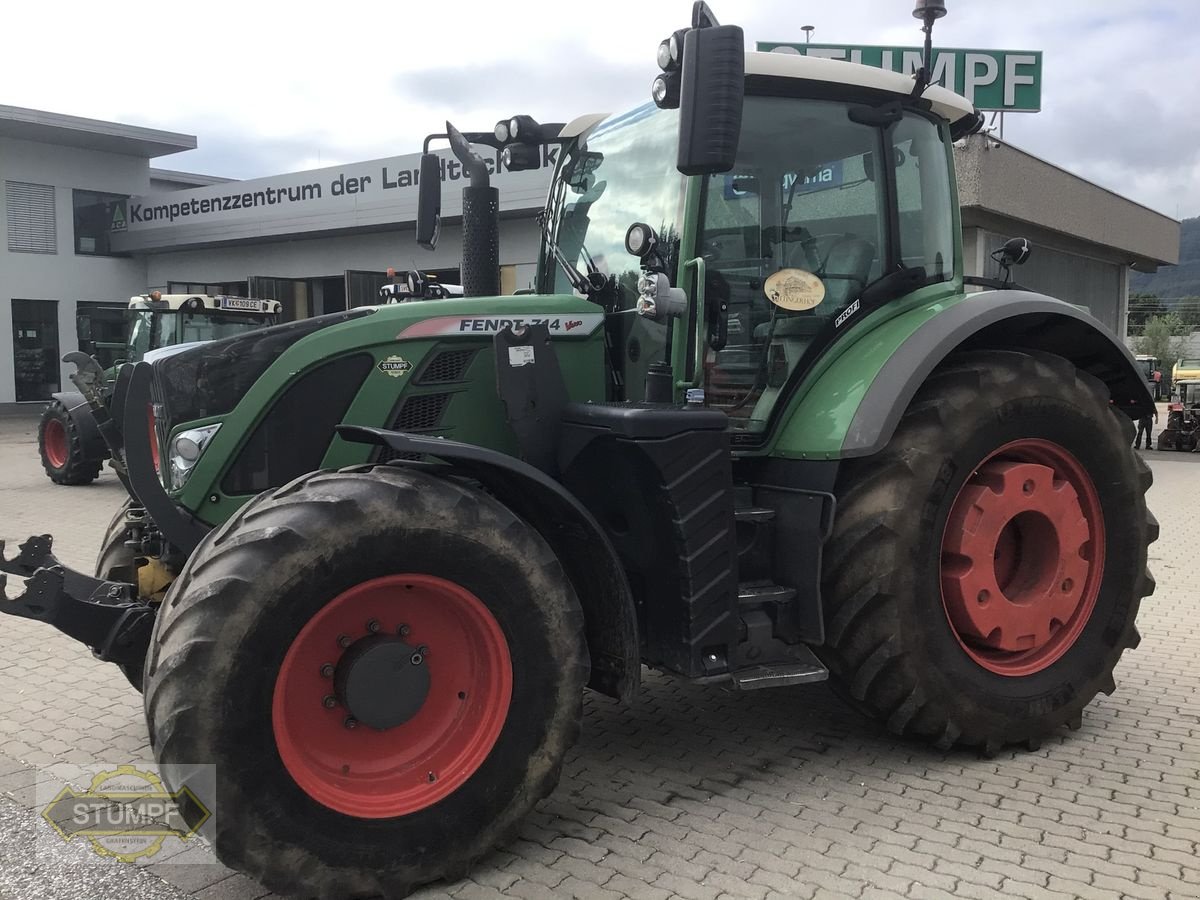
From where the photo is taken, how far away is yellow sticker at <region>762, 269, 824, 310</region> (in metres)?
3.84

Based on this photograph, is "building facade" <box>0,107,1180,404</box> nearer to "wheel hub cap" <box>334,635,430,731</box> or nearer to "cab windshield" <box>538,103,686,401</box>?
"cab windshield" <box>538,103,686,401</box>

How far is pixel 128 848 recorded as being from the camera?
3.20 m

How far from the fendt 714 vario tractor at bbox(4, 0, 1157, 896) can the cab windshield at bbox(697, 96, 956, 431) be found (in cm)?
1

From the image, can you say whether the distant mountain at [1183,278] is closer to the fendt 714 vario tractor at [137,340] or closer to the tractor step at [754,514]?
the fendt 714 vario tractor at [137,340]

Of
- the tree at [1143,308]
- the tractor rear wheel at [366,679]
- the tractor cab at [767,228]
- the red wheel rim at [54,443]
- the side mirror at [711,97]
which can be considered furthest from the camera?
the tree at [1143,308]

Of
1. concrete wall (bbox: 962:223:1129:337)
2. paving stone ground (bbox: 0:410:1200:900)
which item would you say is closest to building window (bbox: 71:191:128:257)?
concrete wall (bbox: 962:223:1129:337)

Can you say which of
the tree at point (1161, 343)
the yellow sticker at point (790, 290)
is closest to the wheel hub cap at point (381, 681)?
the yellow sticker at point (790, 290)

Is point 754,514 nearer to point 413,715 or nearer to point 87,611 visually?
point 413,715

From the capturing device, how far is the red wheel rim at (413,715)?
2801 millimetres

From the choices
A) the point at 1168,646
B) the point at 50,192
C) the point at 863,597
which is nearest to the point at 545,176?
the point at 1168,646

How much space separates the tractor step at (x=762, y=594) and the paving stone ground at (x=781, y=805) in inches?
26.4

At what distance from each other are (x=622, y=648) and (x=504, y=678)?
429 millimetres
